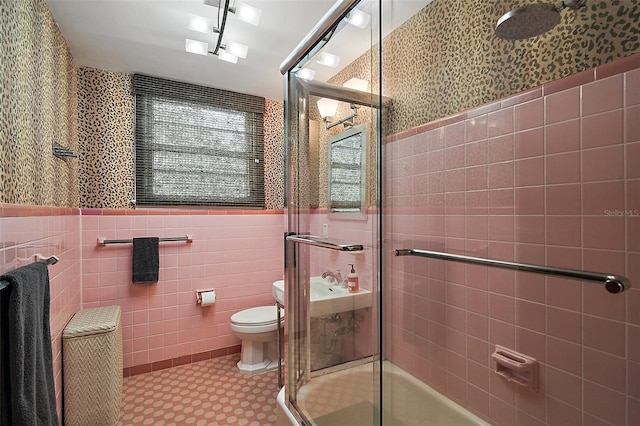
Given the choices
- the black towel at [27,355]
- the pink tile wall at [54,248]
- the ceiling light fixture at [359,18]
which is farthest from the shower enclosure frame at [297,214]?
the pink tile wall at [54,248]

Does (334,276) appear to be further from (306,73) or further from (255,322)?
(306,73)

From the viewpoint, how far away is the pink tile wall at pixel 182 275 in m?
2.33

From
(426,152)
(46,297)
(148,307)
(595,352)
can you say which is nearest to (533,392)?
(595,352)

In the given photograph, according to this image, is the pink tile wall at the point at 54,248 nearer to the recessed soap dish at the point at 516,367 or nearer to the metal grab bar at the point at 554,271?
the metal grab bar at the point at 554,271

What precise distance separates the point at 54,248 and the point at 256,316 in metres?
1.41

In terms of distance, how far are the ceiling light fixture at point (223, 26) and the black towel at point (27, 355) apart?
58.5 inches

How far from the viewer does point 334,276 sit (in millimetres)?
1695

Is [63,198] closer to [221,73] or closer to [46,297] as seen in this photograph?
[46,297]

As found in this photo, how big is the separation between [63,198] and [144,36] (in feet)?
3.75

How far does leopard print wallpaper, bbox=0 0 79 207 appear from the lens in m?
1.14

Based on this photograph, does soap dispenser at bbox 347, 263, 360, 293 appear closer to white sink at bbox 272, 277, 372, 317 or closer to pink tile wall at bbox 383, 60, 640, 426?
white sink at bbox 272, 277, 372, 317

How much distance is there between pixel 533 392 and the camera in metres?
1.13

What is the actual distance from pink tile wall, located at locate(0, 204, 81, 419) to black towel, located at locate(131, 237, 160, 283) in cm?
35

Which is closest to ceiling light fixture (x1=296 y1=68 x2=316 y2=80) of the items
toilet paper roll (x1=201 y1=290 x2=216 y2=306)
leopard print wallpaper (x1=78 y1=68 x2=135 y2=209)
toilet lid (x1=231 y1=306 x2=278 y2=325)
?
leopard print wallpaper (x1=78 y1=68 x2=135 y2=209)
